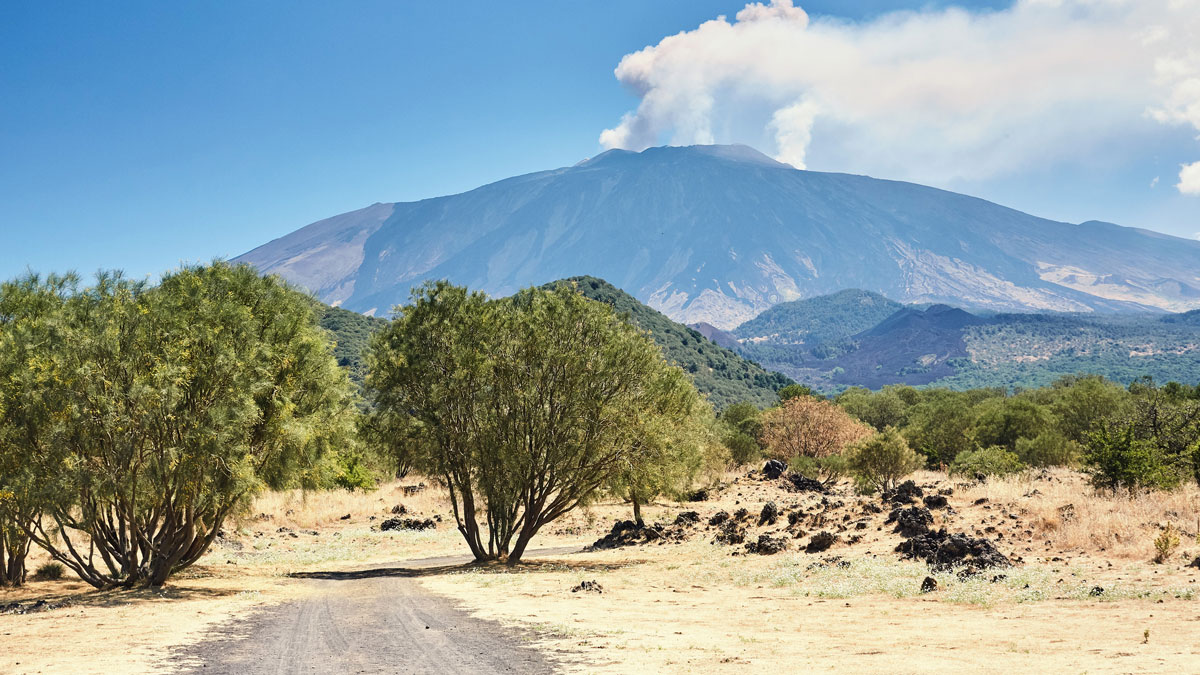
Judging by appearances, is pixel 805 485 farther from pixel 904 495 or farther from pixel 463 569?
pixel 463 569

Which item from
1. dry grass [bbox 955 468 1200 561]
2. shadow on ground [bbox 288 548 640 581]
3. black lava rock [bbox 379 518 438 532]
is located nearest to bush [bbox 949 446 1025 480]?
dry grass [bbox 955 468 1200 561]

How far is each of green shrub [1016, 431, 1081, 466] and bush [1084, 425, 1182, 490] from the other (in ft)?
101

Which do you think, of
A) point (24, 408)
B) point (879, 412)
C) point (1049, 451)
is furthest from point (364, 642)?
point (879, 412)

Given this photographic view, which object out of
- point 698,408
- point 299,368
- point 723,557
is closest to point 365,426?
point 299,368

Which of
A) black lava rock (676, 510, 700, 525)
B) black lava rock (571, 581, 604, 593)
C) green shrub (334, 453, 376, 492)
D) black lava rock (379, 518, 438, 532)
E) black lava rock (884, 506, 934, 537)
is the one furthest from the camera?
green shrub (334, 453, 376, 492)

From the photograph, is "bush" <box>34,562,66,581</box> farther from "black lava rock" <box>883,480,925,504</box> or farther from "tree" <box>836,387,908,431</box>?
"tree" <box>836,387,908,431</box>

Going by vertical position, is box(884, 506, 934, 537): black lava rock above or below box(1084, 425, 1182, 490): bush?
below

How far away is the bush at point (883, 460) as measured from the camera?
157 ft

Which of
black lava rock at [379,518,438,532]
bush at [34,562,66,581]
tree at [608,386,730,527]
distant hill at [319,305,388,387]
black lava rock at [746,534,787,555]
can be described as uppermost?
distant hill at [319,305,388,387]

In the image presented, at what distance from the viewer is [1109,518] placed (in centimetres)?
2359

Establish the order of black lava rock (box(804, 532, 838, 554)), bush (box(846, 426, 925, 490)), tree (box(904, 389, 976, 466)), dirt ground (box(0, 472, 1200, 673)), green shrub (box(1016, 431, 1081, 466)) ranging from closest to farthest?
dirt ground (box(0, 472, 1200, 673)) → black lava rock (box(804, 532, 838, 554)) → bush (box(846, 426, 925, 490)) → green shrub (box(1016, 431, 1081, 466)) → tree (box(904, 389, 976, 466))

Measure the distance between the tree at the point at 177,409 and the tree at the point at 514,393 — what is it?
11.5ft

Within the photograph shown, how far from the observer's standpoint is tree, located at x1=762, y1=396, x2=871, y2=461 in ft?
255

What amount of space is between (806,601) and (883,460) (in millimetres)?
30153
